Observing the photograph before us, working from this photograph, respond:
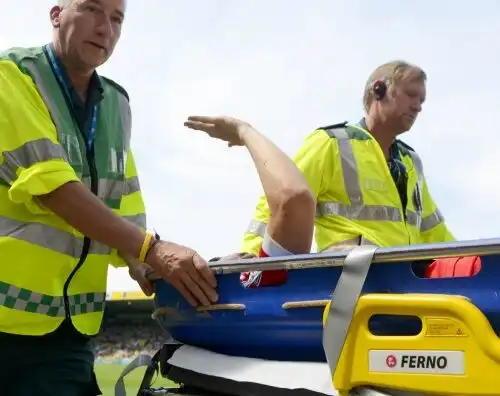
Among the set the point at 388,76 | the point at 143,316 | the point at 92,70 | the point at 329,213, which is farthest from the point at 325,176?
the point at 143,316

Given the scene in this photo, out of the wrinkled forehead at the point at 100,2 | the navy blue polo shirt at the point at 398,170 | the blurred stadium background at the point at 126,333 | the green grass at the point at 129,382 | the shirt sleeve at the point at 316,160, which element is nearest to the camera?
the wrinkled forehead at the point at 100,2

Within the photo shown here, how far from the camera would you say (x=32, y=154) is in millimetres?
1935

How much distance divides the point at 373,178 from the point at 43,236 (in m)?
1.67

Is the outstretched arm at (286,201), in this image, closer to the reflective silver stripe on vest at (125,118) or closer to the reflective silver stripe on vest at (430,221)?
the reflective silver stripe on vest at (125,118)

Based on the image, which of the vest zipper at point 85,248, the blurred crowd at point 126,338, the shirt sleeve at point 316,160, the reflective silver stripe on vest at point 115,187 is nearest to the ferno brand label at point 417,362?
the vest zipper at point 85,248

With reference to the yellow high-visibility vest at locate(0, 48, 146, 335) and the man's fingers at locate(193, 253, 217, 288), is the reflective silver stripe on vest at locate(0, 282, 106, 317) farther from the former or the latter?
the man's fingers at locate(193, 253, 217, 288)

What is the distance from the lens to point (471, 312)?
4.30 feet

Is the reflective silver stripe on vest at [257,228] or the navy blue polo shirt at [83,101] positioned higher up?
the navy blue polo shirt at [83,101]

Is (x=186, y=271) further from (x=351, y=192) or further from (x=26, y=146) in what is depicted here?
(x=351, y=192)

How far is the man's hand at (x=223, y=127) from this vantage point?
7.18 feet

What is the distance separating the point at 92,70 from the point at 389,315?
130 cm

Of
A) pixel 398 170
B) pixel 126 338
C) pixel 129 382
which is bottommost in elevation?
pixel 126 338

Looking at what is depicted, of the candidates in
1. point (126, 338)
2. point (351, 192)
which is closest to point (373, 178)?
point (351, 192)

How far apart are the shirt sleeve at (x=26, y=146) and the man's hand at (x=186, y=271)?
31 centimetres
